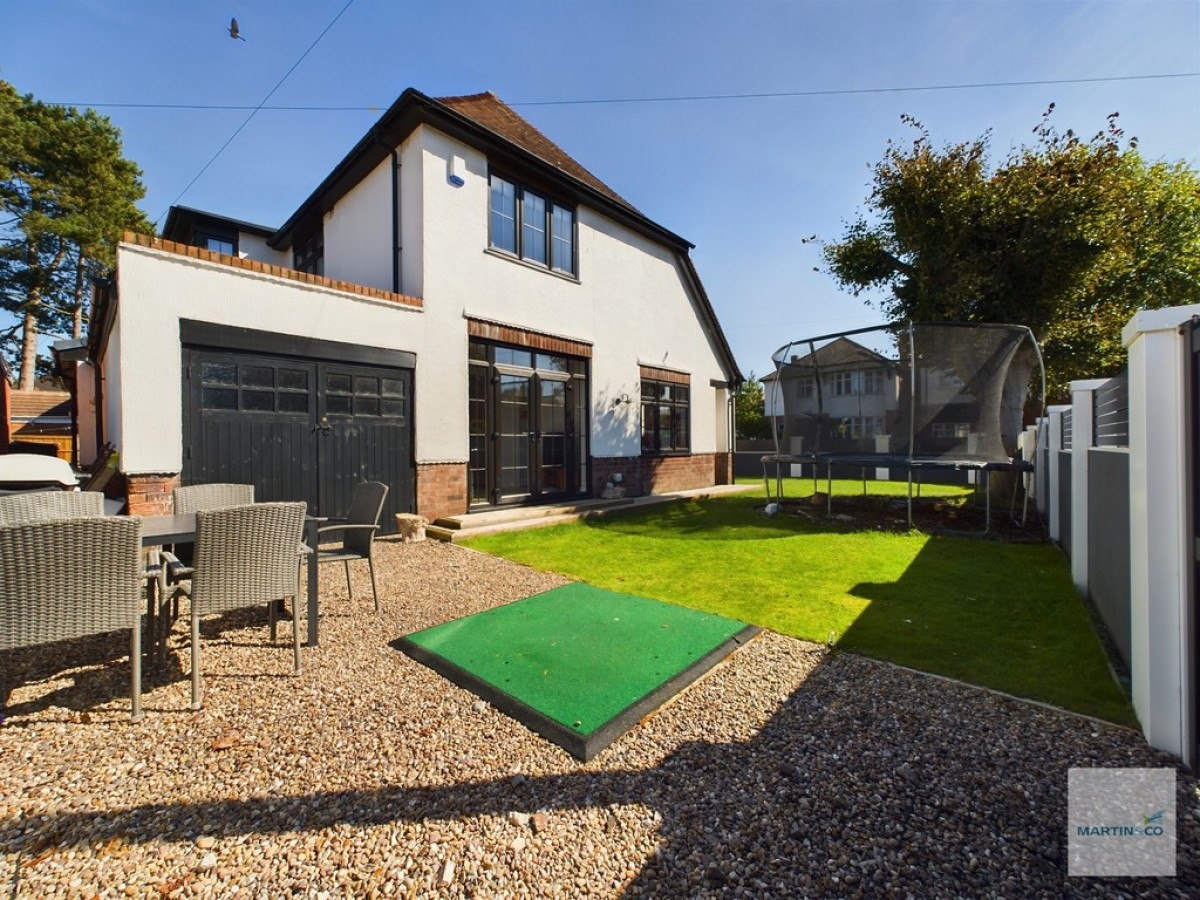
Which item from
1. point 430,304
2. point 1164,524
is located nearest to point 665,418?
point 430,304

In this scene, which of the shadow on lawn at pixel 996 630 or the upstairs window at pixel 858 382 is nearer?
the shadow on lawn at pixel 996 630

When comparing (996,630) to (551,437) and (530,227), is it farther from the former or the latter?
(530,227)

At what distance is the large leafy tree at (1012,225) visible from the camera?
8547mm

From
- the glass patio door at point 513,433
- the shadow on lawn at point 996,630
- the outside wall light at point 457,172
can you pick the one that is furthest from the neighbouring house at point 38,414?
the shadow on lawn at point 996,630

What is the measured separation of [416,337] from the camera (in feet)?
24.2

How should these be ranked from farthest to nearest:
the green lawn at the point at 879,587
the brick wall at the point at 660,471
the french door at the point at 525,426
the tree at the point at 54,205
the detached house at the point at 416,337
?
the tree at the point at 54,205, the brick wall at the point at 660,471, the french door at the point at 525,426, the detached house at the point at 416,337, the green lawn at the point at 879,587

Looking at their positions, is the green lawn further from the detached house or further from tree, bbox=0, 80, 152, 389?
tree, bbox=0, 80, 152, 389

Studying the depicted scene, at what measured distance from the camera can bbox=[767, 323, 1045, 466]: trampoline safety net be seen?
295 inches

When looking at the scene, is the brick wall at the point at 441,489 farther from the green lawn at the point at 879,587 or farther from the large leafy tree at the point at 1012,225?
the large leafy tree at the point at 1012,225

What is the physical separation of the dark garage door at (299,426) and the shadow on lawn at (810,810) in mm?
4778

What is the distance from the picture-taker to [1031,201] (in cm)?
866

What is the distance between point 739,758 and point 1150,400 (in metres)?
2.41

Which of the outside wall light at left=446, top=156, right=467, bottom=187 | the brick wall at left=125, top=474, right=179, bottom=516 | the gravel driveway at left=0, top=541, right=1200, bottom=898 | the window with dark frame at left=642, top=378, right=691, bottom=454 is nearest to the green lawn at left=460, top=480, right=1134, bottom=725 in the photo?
the gravel driveway at left=0, top=541, right=1200, bottom=898

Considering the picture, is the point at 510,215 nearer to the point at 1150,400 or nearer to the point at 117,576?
the point at 117,576
